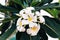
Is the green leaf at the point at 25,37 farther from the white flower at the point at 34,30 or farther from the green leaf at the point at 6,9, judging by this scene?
the green leaf at the point at 6,9

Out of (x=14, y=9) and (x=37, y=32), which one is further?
(x=14, y=9)

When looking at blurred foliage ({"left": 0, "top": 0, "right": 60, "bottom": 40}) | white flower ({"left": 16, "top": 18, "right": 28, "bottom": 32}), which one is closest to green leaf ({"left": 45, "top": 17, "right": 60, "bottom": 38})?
blurred foliage ({"left": 0, "top": 0, "right": 60, "bottom": 40})

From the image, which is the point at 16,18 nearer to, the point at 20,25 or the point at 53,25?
the point at 20,25

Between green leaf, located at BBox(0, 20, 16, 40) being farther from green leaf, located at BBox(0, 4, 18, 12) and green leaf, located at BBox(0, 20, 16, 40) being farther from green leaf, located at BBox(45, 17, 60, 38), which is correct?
green leaf, located at BBox(45, 17, 60, 38)

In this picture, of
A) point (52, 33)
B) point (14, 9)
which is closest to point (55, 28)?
point (52, 33)

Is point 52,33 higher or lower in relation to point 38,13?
lower

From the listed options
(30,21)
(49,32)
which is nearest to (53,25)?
(49,32)

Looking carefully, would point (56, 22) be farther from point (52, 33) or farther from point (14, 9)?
point (14, 9)

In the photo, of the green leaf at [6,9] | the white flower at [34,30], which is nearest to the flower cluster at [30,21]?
the white flower at [34,30]
